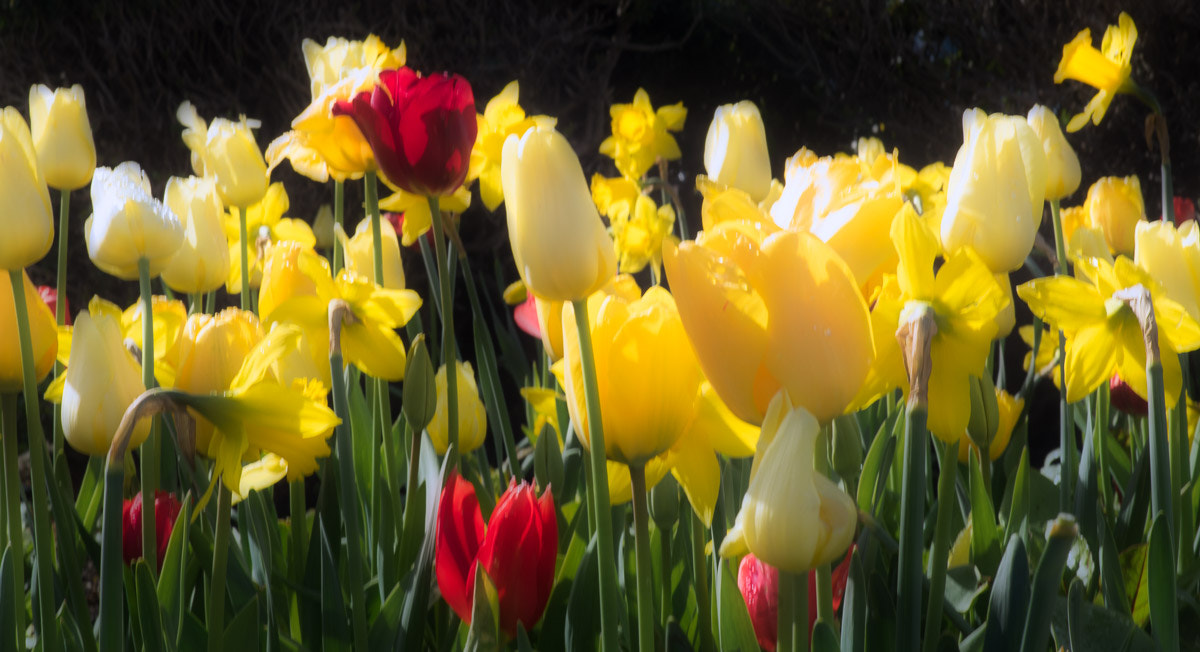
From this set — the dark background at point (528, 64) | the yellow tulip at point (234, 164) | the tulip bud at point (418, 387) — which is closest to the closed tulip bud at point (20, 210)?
the tulip bud at point (418, 387)

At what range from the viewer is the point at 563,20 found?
13.8 ft

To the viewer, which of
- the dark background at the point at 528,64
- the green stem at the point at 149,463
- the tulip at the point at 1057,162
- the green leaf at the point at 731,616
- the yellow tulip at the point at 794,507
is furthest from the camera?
the dark background at the point at 528,64

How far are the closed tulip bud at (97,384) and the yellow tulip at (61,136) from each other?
563mm

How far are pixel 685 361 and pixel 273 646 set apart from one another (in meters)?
0.57

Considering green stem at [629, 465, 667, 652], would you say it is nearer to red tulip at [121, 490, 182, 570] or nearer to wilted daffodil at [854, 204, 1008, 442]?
wilted daffodil at [854, 204, 1008, 442]

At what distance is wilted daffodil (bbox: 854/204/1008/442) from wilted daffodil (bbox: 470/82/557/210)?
35.7 inches

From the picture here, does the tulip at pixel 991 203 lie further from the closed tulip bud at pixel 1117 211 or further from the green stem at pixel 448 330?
the closed tulip bud at pixel 1117 211

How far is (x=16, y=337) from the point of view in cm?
94

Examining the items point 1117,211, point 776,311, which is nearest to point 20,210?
point 776,311

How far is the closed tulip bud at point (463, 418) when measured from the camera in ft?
4.53

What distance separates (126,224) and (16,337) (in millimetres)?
212

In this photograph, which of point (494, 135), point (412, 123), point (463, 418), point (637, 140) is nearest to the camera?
point (412, 123)

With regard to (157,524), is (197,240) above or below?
above

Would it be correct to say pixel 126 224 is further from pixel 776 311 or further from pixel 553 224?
pixel 776 311
